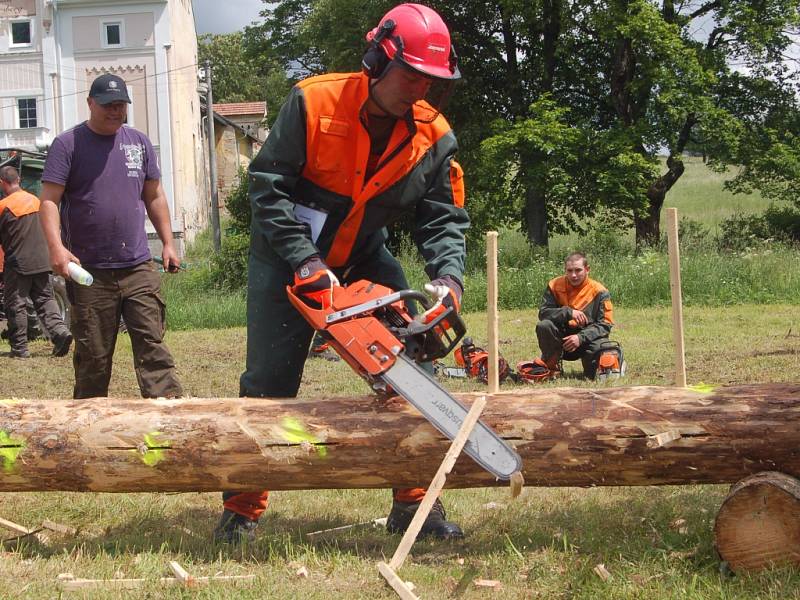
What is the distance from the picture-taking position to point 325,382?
8.17 m

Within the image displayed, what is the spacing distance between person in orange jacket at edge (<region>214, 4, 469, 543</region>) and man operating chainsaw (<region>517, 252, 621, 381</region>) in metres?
4.43

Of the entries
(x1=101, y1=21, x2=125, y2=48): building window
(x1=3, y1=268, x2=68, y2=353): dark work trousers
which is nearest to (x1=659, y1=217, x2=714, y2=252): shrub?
(x1=3, y1=268, x2=68, y2=353): dark work trousers

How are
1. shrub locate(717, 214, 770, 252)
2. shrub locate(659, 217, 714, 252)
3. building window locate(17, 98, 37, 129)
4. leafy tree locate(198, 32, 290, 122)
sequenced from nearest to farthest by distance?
shrub locate(659, 217, 714, 252)
shrub locate(717, 214, 770, 252)
building window locate(17, 98, 37, 129)
leafy tree locate(198, 32, 290, 122)

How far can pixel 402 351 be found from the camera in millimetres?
3158

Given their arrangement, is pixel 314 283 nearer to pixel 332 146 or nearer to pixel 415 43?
pixel 332 146

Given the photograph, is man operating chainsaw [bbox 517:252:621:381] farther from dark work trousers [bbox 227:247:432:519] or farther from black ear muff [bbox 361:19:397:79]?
black ear muff [bbox 361:19:397:79]

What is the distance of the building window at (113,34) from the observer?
96.4 feet

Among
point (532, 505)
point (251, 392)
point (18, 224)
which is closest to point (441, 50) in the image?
point (251, 392)

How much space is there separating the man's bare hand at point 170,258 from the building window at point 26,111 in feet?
91.7

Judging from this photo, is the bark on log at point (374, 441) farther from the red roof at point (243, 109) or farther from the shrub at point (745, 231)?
the red roof at point (243, 109)

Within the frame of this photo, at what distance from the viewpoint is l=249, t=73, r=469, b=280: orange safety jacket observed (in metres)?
3.44

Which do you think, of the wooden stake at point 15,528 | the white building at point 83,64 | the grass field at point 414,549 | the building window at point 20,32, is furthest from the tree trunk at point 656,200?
the building window at point 20,32

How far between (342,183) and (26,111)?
1187 inches

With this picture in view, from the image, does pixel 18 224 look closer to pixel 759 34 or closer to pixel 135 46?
pixel 759 34
